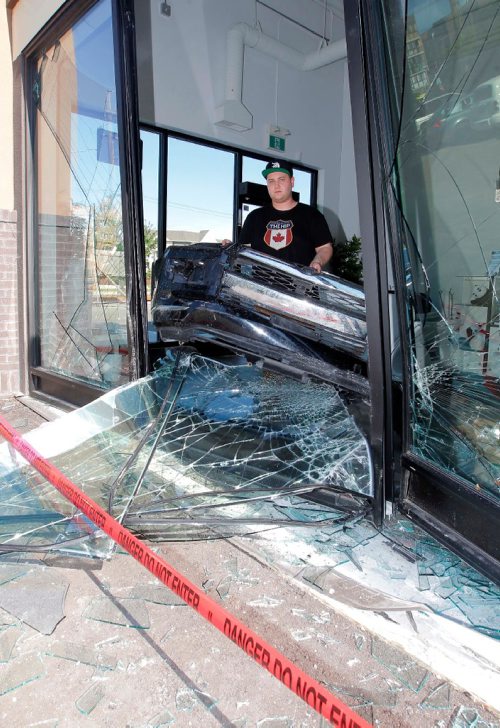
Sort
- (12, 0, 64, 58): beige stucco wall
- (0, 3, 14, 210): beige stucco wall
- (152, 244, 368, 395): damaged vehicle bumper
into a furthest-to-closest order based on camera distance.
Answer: (0, 3, 14, 210): beige stucco wall → (12, 0, 64, 58): beige stucco wall → (152, 244, 368, 395): damaged vehicle bumper

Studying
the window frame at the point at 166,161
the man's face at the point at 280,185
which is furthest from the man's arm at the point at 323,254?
the window frame at the point at 166,161

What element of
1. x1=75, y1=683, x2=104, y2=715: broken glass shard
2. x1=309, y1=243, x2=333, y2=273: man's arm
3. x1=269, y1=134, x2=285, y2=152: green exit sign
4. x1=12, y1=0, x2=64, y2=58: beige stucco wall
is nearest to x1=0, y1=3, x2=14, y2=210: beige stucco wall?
x1=12, y1=0, x2=64, y2=58: beige stucco wall

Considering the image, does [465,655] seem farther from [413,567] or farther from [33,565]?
[33,565]

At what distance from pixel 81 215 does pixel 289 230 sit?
69.7 inches

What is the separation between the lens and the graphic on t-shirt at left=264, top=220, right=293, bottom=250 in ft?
12.3

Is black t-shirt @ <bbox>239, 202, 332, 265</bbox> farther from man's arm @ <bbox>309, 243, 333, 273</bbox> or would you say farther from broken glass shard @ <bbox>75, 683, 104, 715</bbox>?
broken glass shard @ <bbox>75, 683, 104, 715</bbox>

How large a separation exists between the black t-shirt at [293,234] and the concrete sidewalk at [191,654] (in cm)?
229

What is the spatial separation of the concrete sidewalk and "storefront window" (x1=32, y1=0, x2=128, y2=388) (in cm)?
217

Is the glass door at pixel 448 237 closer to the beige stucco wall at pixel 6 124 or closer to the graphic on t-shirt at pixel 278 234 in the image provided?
the graphic on t-shirt at pixel 278 234

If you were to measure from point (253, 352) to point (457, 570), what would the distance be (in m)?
1.46

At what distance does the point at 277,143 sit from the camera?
8.21m

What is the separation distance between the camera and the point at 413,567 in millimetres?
2055

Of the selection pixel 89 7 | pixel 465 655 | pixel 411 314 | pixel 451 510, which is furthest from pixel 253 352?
pixel 89 7

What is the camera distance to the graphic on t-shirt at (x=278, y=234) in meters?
3.74
